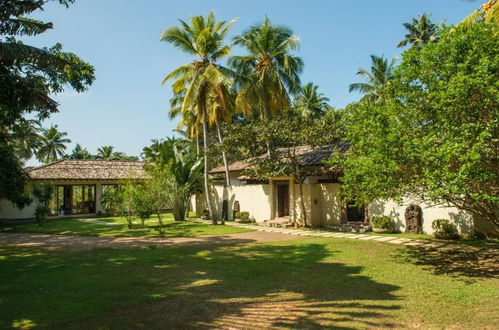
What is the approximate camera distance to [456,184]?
6.54 m

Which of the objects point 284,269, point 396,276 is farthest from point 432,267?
point 284,269

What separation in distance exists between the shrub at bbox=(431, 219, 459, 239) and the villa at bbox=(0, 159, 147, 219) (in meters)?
19.2

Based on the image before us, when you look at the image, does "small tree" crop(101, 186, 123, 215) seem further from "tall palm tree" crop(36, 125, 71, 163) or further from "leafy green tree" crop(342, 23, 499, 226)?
"tall palm tree" crop(36, 125, 71, 163)

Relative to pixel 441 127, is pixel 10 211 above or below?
below

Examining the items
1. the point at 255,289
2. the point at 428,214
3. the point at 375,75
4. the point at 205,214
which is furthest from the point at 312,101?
the point at 255,289

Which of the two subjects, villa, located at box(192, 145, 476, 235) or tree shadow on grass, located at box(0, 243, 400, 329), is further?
villa, located at box(192, 145, 476, 235)

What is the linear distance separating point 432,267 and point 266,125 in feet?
33.1

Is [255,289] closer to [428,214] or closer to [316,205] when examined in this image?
[428,214]

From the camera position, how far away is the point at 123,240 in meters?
13.9

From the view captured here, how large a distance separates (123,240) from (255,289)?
355 inches

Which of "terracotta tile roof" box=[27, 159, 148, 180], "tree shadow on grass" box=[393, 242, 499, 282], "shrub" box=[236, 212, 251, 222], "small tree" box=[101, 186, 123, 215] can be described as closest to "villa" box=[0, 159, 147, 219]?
"terracotta tile roof" box=[27, 159, 148, 180]

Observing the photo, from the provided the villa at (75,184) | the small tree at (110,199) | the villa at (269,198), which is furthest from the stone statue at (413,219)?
the villa at (75,184)

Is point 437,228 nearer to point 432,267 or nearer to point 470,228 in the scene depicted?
point 470,228

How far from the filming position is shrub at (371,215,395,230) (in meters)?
14.0
